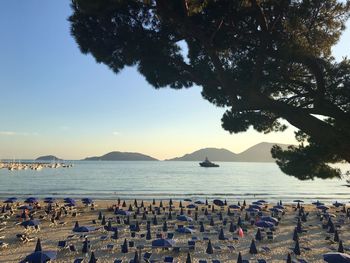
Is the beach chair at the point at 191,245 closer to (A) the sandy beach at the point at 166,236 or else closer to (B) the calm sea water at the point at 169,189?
(A) the sandy beach at the point at 166,236

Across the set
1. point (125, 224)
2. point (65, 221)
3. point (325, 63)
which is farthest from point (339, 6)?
point (65, 221)

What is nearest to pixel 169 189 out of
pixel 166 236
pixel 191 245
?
pixel 166 236

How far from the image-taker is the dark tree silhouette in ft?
38.7

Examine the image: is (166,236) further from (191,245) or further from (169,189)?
(169,189)

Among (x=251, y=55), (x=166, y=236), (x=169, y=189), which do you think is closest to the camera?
(x=251, y=55)

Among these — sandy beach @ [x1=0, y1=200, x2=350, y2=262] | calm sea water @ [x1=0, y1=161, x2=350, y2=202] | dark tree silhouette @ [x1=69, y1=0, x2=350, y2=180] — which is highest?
dark tree silhouette @ [x1=69, y1=0, x2=350, y2=180]

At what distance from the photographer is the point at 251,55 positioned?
1430cm

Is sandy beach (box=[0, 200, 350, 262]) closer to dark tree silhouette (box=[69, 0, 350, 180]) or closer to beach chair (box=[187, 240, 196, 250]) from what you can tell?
beach chair (box=[187, 240, 196, 250])

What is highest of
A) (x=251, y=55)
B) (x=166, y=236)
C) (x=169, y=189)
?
(x=251, y=55)

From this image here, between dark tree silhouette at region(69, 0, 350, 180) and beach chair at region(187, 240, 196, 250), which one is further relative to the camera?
beach chair at region(187, 240, 196, 250)

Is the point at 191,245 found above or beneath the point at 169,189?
beneath

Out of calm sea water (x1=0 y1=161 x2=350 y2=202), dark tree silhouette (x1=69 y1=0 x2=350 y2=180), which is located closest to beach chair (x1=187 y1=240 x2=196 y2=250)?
dark tree silhouette (x1=69 y1=0 x2=350 y2=180)

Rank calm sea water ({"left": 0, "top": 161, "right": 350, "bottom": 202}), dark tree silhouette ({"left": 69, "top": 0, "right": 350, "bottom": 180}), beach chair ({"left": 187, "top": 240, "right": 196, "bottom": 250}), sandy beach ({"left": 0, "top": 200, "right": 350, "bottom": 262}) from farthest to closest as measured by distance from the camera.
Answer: calm sea water ({"left": 0, "top": 161, "right": 350, "bottom": 202}), beach chair ({"left": 187, "top": 240, "right": 196, "bottom": 250}), sandy beach ({"left": 0, "top": 200, "right": 350, "bottom": 262}), dark tree silhouette ({"left": 69, "top": 0, "right": 350, "bottom": 180})

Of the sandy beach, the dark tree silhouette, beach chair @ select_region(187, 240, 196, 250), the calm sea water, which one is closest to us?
the dark tree silhouette
